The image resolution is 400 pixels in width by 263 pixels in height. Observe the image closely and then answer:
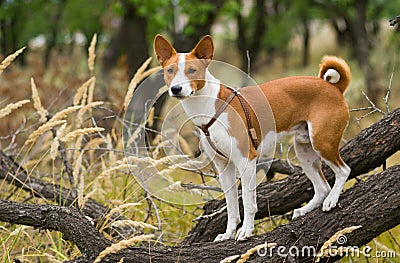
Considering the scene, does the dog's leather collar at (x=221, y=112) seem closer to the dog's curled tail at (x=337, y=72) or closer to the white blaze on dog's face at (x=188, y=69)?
the white blaze on dog's face at (x=188, y=69)

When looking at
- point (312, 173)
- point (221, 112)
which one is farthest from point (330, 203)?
point (221, 112)

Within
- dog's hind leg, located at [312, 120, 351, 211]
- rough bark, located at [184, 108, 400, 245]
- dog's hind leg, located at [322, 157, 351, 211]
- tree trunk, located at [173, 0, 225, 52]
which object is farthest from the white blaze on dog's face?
tree trunk, located at [173, 0, 225, 52]

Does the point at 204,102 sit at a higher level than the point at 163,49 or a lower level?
lower

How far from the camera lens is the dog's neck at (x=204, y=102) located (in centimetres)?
308

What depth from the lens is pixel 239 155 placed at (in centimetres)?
313

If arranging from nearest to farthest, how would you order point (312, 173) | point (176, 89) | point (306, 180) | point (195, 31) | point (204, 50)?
point (176, 89)
point (204, 50)
point (312, 173)
point (306, 180)
point (195, 31)

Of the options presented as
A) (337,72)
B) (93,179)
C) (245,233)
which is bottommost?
(93,179)

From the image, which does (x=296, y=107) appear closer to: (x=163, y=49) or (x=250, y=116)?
(x=250, y=116)

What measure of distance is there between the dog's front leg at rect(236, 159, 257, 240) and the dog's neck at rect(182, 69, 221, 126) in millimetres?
303

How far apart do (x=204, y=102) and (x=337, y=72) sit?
31.9 inches

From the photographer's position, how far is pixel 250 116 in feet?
10.5

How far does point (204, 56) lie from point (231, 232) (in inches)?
41.6

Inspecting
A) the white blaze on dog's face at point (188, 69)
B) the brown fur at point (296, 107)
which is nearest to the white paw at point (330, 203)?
the brown fur at point (296, 107)

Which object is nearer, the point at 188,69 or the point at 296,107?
the point at 188,69
